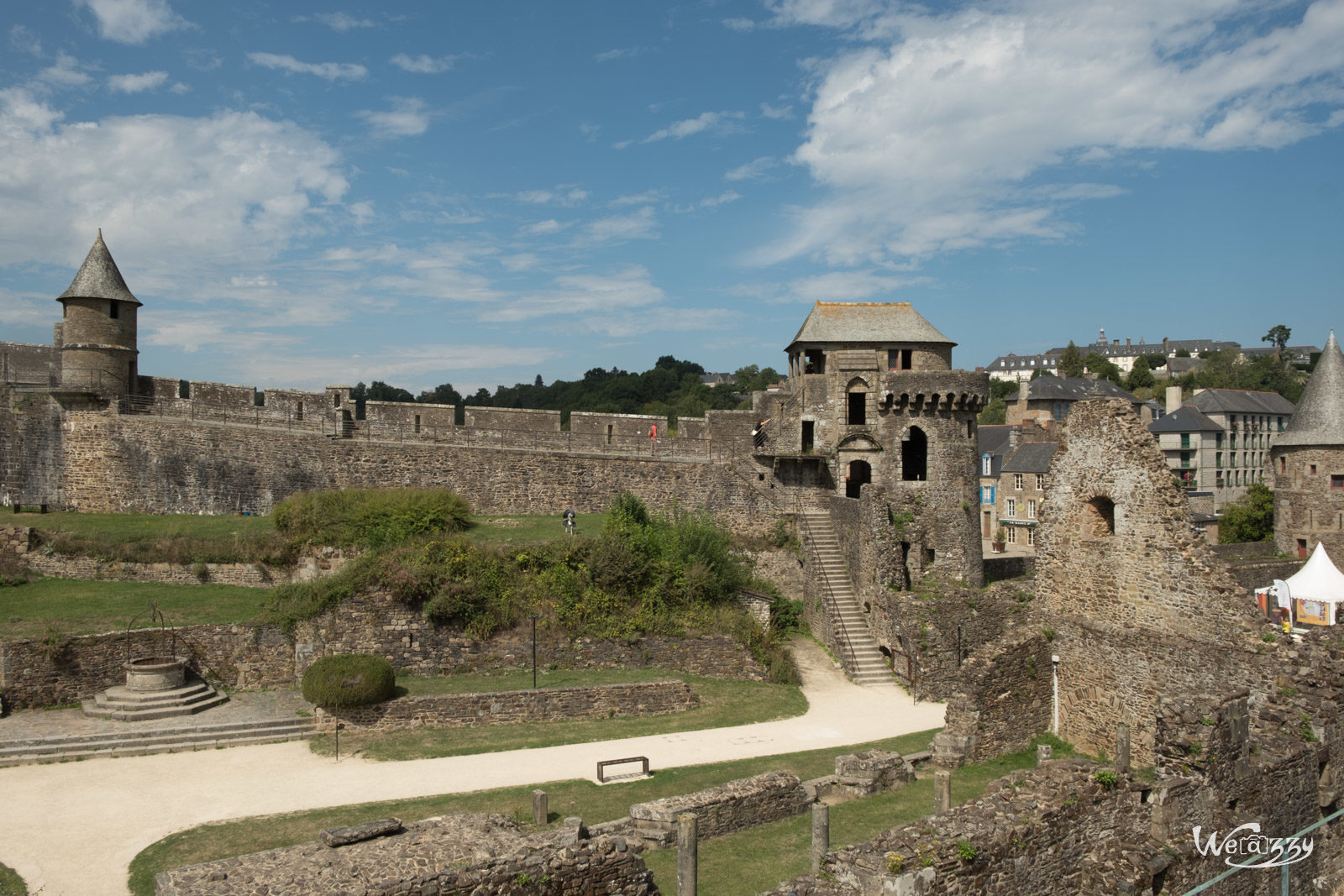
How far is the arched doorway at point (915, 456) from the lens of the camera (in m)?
26.8

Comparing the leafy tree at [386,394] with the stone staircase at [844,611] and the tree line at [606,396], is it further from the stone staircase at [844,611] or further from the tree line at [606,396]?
the stone staircase at [844,611]

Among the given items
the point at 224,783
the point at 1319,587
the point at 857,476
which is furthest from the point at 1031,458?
the point at 224,783

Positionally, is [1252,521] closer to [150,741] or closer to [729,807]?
[729,807]

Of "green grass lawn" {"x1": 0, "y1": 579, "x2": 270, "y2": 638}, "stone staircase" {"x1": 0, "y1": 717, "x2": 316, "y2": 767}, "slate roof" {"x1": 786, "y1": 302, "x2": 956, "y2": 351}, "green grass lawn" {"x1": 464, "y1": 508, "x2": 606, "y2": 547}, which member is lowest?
"stone staircase" {"x1": 0, "y1": 717, "x2": 316, "y2": 767}

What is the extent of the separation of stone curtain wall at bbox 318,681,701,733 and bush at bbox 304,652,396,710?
0.73ft

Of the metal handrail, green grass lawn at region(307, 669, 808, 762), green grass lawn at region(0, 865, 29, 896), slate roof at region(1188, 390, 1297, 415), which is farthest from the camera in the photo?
slate roof at region(1188, 390, 1297, 415)

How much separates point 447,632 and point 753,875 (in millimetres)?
10213

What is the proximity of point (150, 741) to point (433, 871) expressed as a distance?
33.7 ft

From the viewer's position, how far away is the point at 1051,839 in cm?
786

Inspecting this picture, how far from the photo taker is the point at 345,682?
15500 millimetres

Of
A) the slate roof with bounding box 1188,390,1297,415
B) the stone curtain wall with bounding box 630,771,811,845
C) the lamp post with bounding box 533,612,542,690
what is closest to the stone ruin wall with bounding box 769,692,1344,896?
the stone curtain wall with bounding box 630,771,811,845

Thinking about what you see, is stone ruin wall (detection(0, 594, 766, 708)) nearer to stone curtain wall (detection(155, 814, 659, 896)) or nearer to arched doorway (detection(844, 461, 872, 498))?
arched doorway (detection(844, 461, 872, 498))

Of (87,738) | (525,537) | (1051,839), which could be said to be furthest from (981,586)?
(87,738)

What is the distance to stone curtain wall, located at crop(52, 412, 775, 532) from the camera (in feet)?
81.7
